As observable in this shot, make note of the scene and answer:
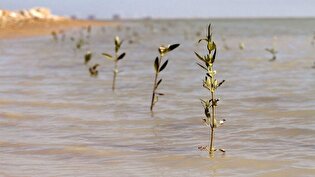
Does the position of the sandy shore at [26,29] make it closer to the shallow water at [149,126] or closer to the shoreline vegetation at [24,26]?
the shoreline vegetation at [24,26]

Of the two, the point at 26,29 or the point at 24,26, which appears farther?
the point at 24,26

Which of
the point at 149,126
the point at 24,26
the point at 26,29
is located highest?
the point at 24,26

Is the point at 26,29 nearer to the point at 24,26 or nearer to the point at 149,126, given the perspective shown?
the point at 24,26

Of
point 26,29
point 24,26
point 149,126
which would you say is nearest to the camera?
point 149,126

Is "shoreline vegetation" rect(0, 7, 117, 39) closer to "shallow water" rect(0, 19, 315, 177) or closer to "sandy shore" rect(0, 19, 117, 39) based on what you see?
"sandy shore" rect(0, 19, 117, 39)

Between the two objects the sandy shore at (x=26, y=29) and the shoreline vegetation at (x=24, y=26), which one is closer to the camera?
the sandy shore at (x=26, y=29)

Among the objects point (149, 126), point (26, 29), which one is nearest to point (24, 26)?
point (26, 29)

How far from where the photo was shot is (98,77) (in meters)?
10.3

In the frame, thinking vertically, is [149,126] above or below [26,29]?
below

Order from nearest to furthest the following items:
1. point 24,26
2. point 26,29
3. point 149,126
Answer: point 149,126 < point 26,29 < point 24,26

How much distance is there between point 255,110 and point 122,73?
4.85 meters

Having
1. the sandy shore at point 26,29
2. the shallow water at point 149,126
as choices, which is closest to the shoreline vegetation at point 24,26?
the sandy shore at point 26,29

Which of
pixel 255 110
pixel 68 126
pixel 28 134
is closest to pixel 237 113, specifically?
pixel 255 110

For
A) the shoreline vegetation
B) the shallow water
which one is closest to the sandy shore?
the shoreline vegetation
